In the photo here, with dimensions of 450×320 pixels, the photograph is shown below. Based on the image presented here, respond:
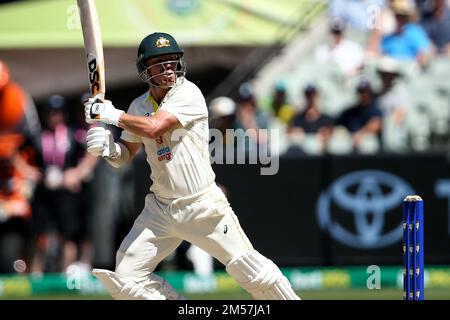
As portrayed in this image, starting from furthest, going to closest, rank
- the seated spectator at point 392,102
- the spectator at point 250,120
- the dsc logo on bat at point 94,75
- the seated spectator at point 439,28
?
the seated spectator at point 439,28 < the seated spectator at point 392,102 < the spectator at point 250,120 < the dsc logo on bat at point 94,75

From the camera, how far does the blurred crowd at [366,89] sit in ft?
37.9

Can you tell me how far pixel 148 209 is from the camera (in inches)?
254

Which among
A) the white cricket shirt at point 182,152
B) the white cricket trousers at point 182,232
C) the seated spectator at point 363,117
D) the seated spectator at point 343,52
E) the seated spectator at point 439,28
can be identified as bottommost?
the white cricket trousers at point 182,232

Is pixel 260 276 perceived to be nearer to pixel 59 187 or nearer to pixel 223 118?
pixel 223 118

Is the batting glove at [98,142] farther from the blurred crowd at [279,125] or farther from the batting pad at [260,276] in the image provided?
the blurred crowd at [279,125]

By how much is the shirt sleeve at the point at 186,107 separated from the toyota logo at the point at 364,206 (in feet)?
16.3

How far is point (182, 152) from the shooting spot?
633cm

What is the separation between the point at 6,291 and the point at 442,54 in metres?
5.23

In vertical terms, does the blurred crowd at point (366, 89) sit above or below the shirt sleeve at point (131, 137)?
above

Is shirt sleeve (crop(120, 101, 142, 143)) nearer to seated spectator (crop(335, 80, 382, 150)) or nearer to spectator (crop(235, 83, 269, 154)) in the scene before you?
spectator (crop(235, 83, 269, 154))

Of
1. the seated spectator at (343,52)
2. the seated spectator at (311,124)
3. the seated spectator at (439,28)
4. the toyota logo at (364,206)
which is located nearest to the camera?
the toyota logo at (364,206)

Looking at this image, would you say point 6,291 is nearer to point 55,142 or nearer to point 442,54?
point 55,142

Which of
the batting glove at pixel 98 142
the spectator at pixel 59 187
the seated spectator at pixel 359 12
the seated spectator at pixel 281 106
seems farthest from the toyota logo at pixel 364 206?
the batting glove at pixel 98 142
